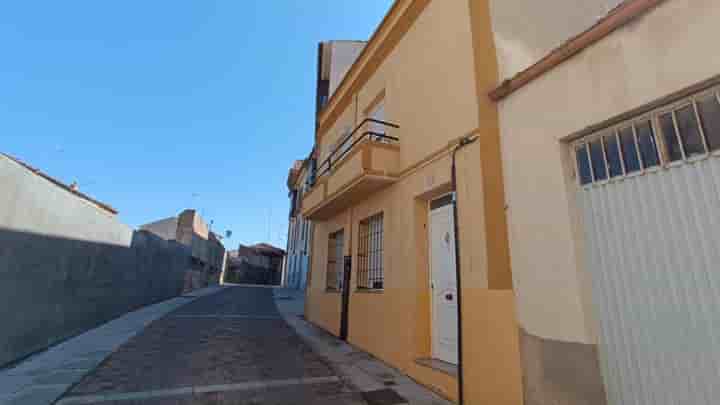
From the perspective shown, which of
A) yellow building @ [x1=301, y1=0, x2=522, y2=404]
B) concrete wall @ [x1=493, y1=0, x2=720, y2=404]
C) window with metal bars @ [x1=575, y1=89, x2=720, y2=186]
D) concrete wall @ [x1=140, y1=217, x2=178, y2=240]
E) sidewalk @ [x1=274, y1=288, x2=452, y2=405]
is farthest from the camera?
concrete wall @ [x1=140, y1=217, x2=178, y2=240]

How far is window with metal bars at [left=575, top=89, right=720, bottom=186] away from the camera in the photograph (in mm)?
2125

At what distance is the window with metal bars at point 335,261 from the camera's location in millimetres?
8609

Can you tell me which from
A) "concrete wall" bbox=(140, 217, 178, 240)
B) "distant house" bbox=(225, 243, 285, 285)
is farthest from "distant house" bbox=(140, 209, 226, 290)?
"distant house" bbox=(225, 243, 285, 285)

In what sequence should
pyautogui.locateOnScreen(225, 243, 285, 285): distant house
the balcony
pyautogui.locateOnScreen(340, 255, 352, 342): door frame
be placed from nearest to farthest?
the balcony, pyautogui.locateOnScreen(340, 255, 352, 342): door frame, pyautogui.locateOnScreen(225, 243, 285, 285): distant house

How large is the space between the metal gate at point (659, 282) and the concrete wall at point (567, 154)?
160 millimetres

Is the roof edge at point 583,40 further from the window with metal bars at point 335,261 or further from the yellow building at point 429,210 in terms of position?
the window with metal bars at point 335,261

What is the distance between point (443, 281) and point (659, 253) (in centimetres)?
277

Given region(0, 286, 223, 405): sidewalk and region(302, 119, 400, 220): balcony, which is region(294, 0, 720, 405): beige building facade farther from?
region(0, 286, 223, 405): sidewalk

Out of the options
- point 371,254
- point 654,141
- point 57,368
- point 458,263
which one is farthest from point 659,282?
point 57,368

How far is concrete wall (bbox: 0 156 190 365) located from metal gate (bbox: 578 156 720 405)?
731cm

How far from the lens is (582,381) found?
8.39 ft

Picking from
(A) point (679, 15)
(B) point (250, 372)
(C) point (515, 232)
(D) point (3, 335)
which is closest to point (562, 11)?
(A) point (679, 15)

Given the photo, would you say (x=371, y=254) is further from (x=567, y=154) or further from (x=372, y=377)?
(x=567, y=154)

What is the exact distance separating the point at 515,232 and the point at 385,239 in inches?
114
